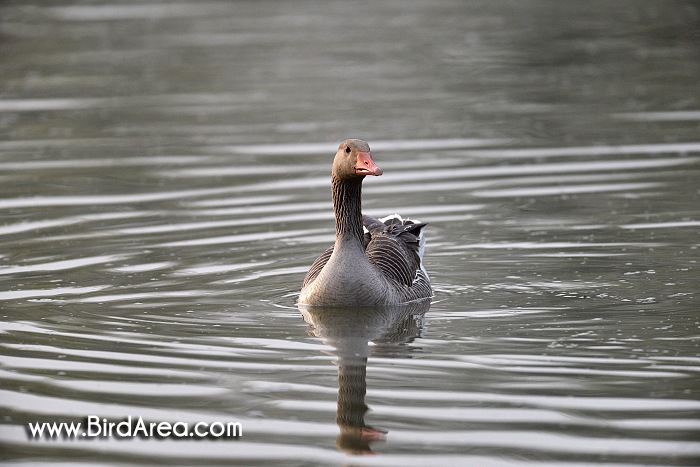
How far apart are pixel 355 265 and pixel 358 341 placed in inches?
46.5

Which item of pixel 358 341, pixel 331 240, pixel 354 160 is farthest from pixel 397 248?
pixel 331 240

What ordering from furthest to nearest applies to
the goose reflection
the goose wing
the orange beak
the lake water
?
the goose wing < the orange beak < the lake water < the goose reflection

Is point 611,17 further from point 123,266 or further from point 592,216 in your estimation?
point 123,266

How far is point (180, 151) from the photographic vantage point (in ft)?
67.1

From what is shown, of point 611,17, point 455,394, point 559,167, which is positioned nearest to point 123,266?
point 455,394

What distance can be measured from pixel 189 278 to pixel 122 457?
5224 mm

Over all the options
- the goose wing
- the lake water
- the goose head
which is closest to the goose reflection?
Result: the lake water

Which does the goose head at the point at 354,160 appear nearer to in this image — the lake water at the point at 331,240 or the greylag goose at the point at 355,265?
the greylag goose at the point at 355,265

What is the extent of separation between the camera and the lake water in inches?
353

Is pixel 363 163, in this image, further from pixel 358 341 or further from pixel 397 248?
pixel 358 341

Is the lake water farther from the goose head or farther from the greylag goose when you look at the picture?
the goose head

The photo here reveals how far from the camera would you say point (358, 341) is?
11.3 meters

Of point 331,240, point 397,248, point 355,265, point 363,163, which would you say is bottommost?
point 355,265

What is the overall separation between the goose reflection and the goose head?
131 cm
